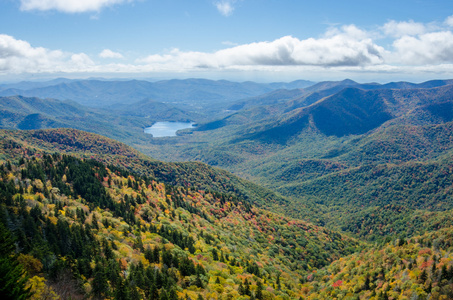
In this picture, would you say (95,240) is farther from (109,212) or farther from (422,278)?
(422,278)

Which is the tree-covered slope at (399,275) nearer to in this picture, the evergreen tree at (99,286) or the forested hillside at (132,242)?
the forested hillside at (132,242)

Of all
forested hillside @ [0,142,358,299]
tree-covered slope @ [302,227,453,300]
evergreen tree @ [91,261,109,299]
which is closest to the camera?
evergreen tree @ [91,261,109,299]

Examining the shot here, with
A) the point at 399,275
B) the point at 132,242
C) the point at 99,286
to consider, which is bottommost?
the point at 399,275

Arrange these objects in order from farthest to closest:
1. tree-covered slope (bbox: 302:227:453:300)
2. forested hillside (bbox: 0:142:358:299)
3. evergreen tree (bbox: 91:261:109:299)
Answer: tree-covered slope (bbox: 302:227:453:300)
forested hillside (bbox: 0:142:358:299)
evergreen tree (bbox: 91:261:109:299)

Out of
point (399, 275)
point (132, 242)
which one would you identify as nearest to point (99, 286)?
point (132, 242)

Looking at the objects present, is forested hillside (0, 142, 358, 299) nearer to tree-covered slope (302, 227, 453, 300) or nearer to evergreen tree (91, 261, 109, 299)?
evergreen tree (91, 261, 109, 299)

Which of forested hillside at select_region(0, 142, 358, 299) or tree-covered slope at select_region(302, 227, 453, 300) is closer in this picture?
forested hillside at select_region(0, 142, 358, 299)

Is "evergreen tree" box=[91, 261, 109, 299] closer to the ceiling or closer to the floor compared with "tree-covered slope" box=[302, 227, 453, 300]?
closer to the ceiling

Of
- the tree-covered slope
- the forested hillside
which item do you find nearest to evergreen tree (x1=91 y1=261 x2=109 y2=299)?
the forested hillside

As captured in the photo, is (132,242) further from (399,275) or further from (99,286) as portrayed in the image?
(399,275)

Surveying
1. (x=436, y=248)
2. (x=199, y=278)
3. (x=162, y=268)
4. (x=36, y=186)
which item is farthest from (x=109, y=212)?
(x=436, y=248)

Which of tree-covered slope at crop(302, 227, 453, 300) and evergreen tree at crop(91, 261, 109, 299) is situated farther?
tree-covered slope at crop(302, 227, 453, 300)

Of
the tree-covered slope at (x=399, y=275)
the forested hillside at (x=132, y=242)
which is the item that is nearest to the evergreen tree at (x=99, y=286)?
the forested hillside at (x=132, y=242)
